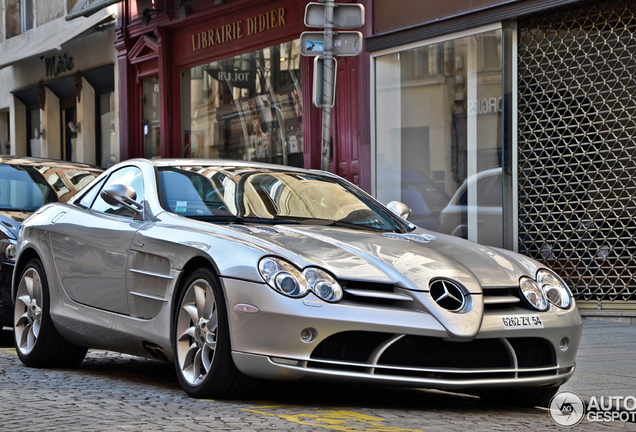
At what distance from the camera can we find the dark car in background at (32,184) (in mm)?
9145

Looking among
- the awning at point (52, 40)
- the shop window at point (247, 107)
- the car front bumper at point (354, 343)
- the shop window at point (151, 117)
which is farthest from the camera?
the awning at point (52, 40)

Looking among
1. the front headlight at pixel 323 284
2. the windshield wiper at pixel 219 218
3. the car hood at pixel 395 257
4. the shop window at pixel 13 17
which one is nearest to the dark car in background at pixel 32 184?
the windshield wiper at pixel 219 218

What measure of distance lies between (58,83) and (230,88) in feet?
25.0

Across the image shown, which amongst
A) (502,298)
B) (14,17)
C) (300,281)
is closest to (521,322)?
(502,298)

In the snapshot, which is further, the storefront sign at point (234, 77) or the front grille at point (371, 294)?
the storefront sign at point (234, 77)

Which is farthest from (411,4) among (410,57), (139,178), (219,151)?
(139,178)

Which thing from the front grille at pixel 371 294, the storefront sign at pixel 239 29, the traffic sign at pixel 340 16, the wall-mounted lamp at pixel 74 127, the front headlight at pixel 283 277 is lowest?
the front grille at pixel 371 294

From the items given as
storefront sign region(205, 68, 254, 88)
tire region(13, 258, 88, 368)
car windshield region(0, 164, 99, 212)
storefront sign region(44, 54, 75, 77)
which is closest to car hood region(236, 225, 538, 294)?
tire region(13, 258, 88, 368)

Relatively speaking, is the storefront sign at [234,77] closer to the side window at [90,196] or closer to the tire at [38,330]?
the side window at [90,196]

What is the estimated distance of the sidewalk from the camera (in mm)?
6158

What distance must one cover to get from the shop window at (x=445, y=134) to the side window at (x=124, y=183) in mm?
6370

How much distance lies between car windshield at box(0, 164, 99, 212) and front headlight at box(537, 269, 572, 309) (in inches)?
203

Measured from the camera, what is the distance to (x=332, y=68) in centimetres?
964

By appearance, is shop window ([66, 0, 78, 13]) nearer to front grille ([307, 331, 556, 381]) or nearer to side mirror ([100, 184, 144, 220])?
side mirror ([100, 184, 144, 220])
